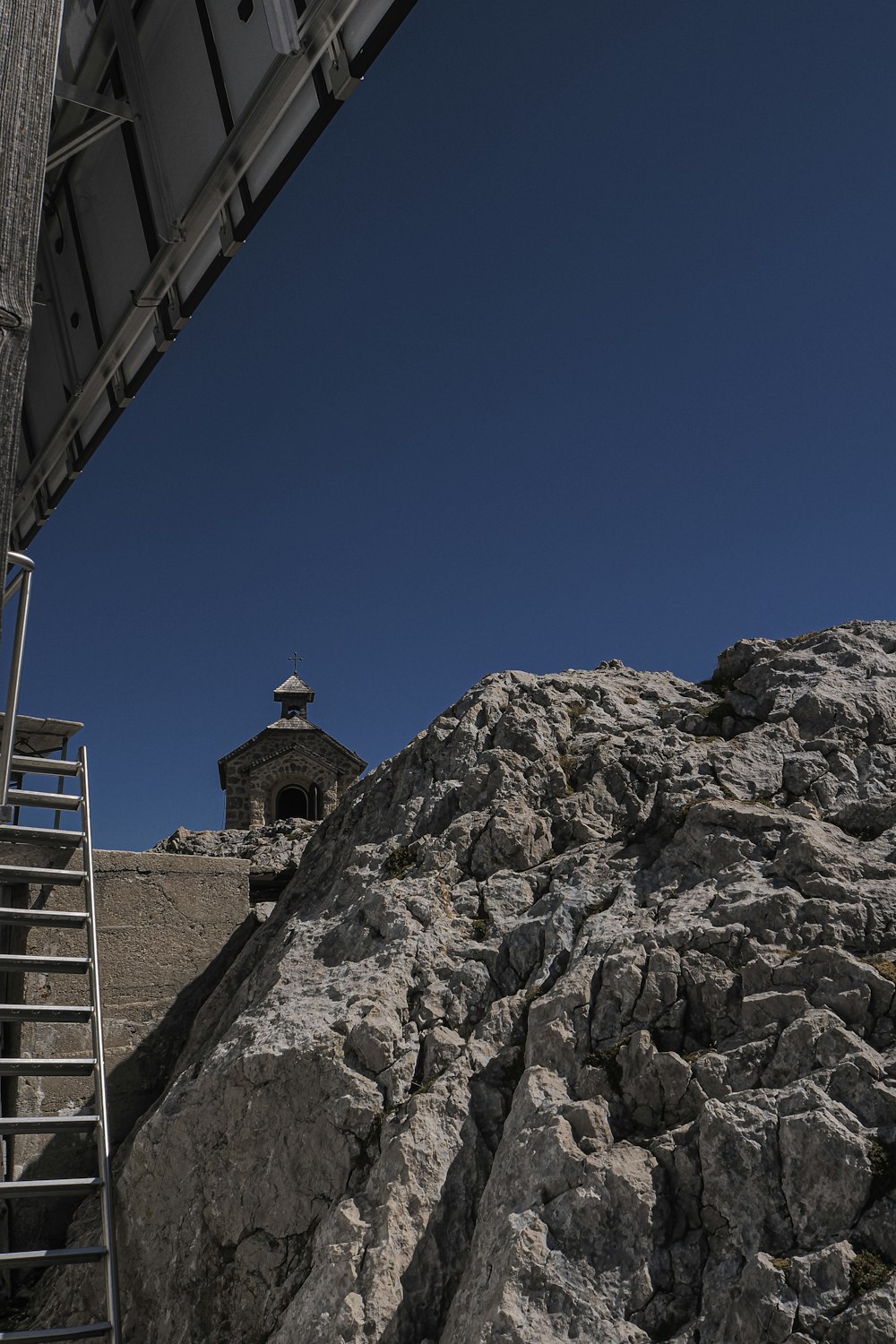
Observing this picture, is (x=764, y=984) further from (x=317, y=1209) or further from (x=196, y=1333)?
(x=196, y=1333)

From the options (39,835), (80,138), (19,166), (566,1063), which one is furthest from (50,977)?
(19,166)

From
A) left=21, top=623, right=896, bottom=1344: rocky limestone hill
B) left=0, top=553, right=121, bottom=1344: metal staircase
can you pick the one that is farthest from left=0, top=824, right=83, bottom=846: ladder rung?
left=21, top=623, right=896, bottom=1344: rocky limestone hill

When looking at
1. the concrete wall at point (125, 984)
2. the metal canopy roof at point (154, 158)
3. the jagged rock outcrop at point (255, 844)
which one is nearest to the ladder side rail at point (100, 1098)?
the concrete wall at point (125, 984)

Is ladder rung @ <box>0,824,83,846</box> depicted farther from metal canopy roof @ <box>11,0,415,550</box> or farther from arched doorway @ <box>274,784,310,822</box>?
arched doorway @ <box>274,784,310,822</box>

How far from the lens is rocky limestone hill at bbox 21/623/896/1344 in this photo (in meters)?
4.51

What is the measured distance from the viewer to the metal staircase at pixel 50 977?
5.52m

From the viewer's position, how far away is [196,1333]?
5.50 m

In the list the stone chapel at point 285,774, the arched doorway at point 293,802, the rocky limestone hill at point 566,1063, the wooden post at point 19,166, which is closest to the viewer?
the wooden post at point 19,166

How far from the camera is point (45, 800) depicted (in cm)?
702

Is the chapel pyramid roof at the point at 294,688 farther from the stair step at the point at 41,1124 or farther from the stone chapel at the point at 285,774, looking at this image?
the stair step at the point at 41,1124

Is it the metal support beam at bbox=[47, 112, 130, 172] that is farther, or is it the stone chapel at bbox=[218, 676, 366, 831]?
the stone chapel at bbox=[218, 676, 366, 831]

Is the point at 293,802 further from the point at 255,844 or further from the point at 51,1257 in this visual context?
the point at 51,1257

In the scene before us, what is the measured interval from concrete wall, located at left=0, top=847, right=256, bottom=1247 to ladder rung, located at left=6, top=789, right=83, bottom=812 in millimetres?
375

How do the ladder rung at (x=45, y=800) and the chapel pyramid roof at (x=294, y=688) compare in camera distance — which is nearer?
the ladder rung at (x=45, y=800)
